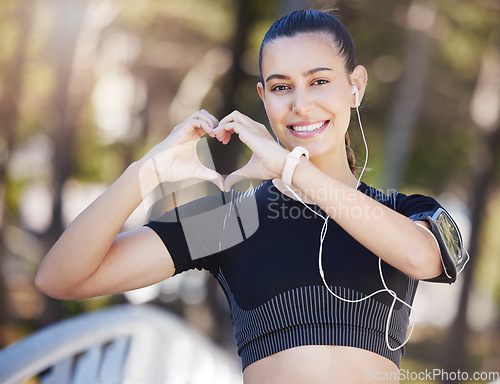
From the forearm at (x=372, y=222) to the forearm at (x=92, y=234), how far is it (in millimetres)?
495

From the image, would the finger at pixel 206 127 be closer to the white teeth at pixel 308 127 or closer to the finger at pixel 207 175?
the finger at pixel 207 175

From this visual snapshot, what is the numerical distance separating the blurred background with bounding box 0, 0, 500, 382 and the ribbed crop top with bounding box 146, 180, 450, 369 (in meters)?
3.49

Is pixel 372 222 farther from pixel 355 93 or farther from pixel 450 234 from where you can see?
pixel 355 93

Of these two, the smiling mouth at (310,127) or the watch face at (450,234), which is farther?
the smiling mouth at (310,127)

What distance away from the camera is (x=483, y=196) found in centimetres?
948

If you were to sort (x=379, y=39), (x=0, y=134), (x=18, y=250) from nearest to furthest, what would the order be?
(x=0, y=134) < (x=379, y=39) < (x=18, y=250)

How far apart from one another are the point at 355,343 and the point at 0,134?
7.04m

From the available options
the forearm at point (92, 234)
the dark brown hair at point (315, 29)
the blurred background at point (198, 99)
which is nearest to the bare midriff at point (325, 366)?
the forearm at point (92, 234)

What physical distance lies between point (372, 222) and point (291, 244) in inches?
13.8

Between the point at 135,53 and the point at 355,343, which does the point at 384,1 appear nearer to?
the point at 135,53

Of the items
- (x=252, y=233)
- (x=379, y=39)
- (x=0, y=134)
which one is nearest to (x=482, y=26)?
(x=379, y=39)

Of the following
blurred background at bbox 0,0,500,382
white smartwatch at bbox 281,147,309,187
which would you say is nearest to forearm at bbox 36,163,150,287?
white smartwatch at bbox 281,147,309,187

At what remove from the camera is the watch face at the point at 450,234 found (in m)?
1.67

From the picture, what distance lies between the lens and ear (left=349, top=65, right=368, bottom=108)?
6.49 ft
